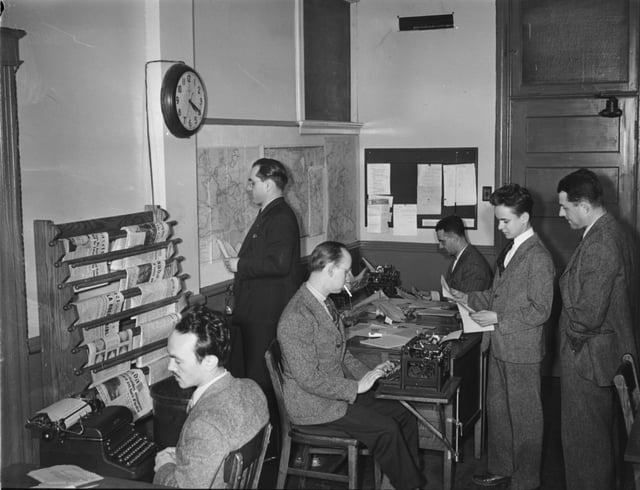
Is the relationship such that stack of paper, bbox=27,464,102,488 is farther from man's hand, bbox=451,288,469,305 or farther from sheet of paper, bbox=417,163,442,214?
sheet of paper, bbox=417,163,442,214

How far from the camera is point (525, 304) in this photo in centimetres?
442

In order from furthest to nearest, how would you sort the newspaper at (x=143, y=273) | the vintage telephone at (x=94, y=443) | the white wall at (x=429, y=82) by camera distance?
the white wall at (x=429, y=82) < the newspaper at (x=143, y=273) < the vintage telephone at (x=94, y=443)

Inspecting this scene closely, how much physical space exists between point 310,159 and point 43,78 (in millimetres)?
3053

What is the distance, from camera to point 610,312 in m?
4.26

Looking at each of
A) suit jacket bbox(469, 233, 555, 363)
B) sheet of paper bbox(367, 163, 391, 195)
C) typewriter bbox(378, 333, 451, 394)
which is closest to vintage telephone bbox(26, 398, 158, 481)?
typewriter bbox(378, 333, 451, 394)

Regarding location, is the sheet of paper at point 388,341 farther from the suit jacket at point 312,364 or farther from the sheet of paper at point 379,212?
the sheet of paper at point 379,212

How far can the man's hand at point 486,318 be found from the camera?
4.50 meters

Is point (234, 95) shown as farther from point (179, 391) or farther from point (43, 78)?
point (179, 391)

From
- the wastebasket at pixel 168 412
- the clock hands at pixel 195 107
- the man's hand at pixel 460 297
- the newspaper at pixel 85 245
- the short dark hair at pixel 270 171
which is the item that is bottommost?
the wastebasket at pixel 168 412

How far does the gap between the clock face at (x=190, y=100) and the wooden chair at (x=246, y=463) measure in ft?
7.52

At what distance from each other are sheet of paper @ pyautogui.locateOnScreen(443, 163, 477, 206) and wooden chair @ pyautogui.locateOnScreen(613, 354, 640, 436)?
359cm

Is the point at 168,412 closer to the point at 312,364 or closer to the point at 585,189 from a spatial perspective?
the point at 312,364

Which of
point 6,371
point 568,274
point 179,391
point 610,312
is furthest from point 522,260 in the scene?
point 6,371

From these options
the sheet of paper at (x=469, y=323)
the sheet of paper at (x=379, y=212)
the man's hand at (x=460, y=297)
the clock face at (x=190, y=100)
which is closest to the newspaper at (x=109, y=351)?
the clock face at (x=190, y=100)
